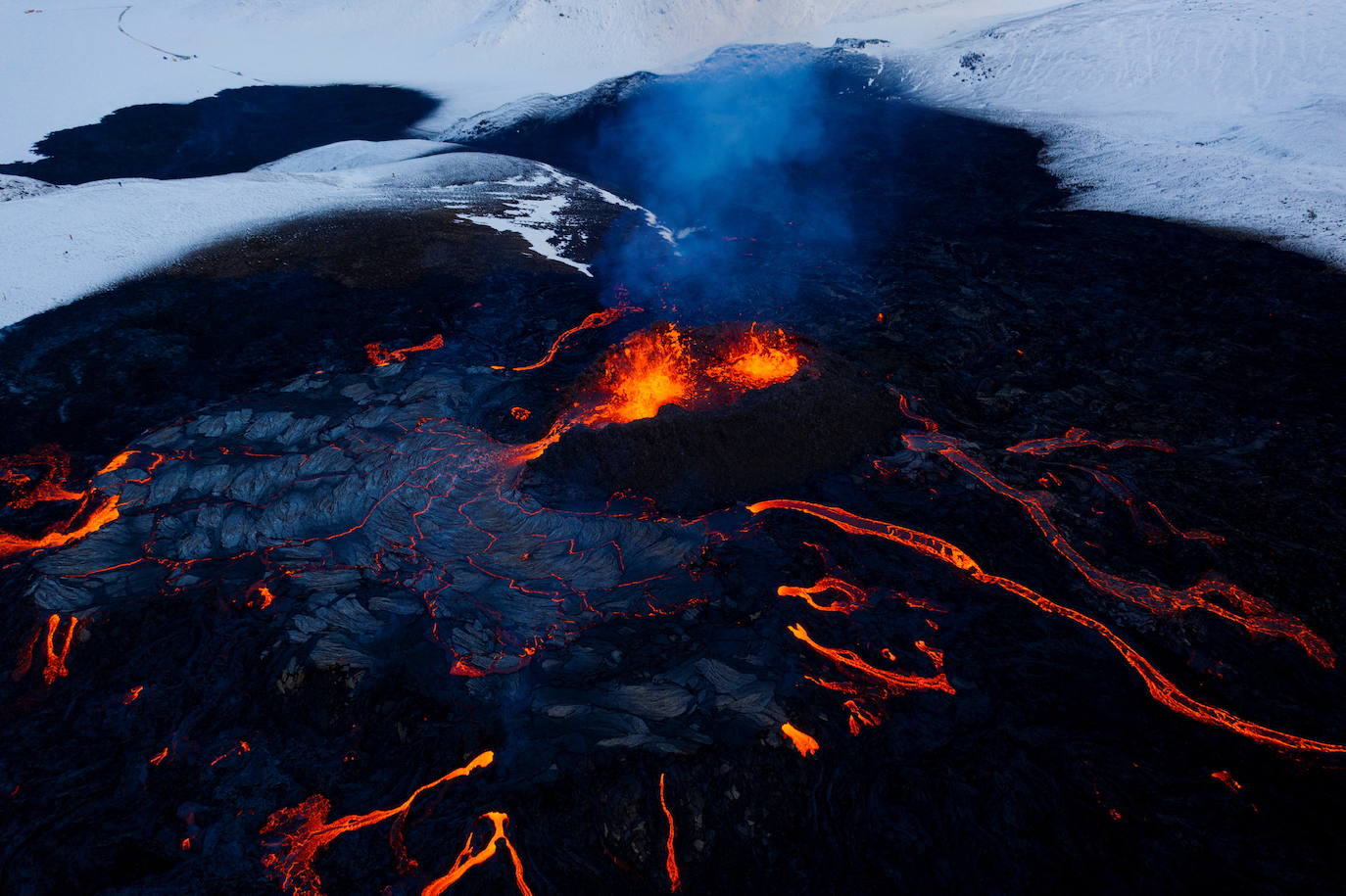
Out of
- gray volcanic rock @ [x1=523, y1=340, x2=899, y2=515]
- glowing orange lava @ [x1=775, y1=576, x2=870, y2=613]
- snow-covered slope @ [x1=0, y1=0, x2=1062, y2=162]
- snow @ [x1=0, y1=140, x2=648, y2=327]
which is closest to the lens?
glowing orange lava @ [x1=775, y1=576, x2=870, y2=613]

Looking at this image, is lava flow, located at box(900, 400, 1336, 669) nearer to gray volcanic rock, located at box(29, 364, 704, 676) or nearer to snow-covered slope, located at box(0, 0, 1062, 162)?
gray volcanic rock, located at box(29, 364, 704, 676)

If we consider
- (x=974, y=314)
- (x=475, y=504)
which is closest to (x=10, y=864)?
(x=475, y=504)

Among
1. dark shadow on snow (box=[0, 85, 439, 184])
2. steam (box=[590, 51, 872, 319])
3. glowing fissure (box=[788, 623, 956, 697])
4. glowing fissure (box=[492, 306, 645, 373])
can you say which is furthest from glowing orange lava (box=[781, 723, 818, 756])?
dark shadow on snow (box=[0, 85, 439, 184])

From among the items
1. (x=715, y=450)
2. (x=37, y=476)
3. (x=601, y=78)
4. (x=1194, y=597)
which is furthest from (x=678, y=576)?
(x=601, y=78)

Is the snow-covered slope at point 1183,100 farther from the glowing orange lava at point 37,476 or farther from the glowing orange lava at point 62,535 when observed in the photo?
the glowing orange lava at point 37,476

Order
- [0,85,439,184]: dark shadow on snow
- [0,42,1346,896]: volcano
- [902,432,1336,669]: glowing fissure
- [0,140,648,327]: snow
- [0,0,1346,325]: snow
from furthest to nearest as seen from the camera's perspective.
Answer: [0,85,439,184]: dark shadow on snow < [0,0,1346,325]: snow < [0,140,648,327]: snow < [902,432,1336,669]: glowing fissure < [0,42,1346,896]: volcano

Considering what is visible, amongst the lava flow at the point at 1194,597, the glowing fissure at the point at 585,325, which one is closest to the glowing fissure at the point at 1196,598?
the lava flow at the point at 1194,597

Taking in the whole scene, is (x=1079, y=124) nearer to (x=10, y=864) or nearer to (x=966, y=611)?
(x=966, y=611)
